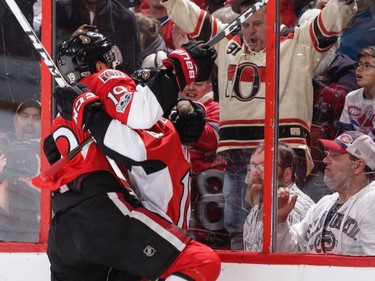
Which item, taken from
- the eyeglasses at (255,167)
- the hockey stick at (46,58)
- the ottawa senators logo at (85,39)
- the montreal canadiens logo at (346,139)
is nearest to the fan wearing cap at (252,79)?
the eyeglasses at (255,167)

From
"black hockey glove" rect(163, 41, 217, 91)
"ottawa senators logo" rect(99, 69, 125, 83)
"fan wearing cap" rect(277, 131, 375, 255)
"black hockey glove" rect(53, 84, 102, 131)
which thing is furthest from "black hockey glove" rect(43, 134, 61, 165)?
"fan wearing cap" rect(277, 131, 375, 255)

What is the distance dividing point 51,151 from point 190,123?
520mm

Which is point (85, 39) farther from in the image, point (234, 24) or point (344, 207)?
point (344, 207)

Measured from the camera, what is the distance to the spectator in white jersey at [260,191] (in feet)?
12.7

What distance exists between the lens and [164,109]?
3.54m

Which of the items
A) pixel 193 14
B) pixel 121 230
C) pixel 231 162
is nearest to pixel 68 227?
pixel 121 230

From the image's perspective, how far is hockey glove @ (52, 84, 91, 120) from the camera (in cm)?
362

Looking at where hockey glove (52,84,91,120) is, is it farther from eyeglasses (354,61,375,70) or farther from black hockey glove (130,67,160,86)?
eyeglasses (354,61,375,70)

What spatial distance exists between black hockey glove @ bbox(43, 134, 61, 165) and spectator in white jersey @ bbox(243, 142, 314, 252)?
0.72 m

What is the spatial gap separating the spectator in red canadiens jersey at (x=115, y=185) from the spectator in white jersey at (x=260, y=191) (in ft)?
0.94

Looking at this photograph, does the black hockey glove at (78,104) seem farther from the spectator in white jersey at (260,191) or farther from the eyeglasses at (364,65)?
the eyeglasses at (364,65)

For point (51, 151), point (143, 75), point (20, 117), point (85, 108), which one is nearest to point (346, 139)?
point (143, 75)

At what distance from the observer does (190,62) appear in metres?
3.56

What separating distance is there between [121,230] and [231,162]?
1.94ft
